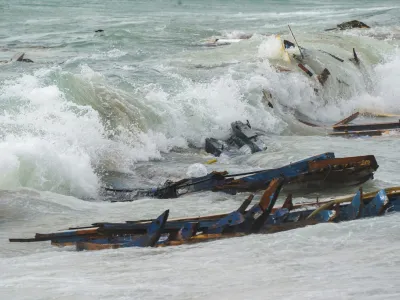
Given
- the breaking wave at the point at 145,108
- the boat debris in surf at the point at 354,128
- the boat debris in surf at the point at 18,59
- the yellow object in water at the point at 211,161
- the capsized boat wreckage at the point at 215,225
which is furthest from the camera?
the boat debris in surf at the point at 18,59

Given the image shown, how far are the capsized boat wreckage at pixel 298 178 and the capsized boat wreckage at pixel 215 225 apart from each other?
87.4 inches

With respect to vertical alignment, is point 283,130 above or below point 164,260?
below

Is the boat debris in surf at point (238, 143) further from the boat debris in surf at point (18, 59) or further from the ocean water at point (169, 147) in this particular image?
the boat debris in surf at point (18, 59)

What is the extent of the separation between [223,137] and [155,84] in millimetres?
3487

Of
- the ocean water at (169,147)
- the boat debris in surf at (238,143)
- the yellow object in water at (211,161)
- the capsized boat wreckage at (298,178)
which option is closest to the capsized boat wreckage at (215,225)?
the ocean water at (169,147)

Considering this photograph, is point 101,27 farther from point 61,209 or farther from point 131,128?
point 61,209

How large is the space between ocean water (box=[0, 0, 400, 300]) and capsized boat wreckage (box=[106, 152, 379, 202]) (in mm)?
183

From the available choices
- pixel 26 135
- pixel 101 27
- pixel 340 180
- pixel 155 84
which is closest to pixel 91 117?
pixel 26 135

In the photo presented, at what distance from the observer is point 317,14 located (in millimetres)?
47750

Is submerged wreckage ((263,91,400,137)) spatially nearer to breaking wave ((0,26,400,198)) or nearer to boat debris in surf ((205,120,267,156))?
breaking wave ((0,26,400,198))

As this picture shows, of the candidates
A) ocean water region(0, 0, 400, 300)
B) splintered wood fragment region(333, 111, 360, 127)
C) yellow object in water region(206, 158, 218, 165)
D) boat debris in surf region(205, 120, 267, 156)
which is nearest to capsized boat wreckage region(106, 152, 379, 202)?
ocean water region(0, 0, 400, 300)

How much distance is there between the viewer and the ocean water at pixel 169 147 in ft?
24.1

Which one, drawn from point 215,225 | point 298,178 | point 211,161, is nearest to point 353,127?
point 211,161

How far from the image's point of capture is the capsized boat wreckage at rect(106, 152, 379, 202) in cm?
1177
